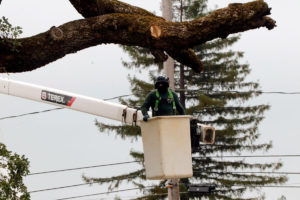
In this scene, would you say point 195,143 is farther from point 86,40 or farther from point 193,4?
point 193,4

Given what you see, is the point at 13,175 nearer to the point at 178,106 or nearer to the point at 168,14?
the point at 178,106

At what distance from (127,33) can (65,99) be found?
181 inches

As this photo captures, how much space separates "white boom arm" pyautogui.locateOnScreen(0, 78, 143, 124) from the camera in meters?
12.9

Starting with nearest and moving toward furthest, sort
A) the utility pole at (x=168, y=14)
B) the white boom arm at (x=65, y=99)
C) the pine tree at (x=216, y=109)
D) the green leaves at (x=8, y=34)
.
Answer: the green leaves at (x=8, y=34) → the white boom arm at (x=65, y=99) → the utility pole at (x=168, y=14) → the pine tree at (x=216, y=109)

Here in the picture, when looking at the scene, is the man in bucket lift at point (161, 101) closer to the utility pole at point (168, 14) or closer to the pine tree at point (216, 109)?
the utility pole at point (168, 14)

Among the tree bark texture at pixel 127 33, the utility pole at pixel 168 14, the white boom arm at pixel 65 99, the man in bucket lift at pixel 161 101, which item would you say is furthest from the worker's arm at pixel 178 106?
the utility pole at pixel 168 14

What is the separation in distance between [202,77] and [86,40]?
28.2 meters

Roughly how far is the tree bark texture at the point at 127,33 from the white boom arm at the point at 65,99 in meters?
3.86

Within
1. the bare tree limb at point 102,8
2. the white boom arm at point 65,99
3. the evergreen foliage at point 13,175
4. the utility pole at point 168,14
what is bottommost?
the evergreen foliage at point 13,175

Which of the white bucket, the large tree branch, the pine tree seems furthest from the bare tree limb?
the pine tree

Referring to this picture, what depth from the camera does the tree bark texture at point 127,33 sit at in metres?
8.68

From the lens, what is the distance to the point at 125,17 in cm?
892

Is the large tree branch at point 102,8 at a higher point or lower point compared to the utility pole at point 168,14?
lower

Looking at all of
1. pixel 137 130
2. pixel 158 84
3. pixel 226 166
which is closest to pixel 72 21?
pixel 158 84
